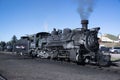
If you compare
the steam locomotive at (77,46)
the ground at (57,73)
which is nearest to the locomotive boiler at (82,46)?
the steam locomotive at (77,46)

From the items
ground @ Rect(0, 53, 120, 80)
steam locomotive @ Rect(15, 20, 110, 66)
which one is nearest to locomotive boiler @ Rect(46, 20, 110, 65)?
steam locomotive @ Rect(15, 20, 110, 66)

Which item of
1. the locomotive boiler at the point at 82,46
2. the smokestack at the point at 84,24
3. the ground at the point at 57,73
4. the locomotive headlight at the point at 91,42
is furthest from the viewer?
the smokestack at the point at 84,24

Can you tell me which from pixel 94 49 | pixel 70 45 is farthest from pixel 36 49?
pixel 94 49

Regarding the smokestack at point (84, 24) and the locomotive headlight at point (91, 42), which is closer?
the locomotive headlight at point (91, 42)

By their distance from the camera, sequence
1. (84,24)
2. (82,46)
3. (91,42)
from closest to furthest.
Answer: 1. (91,42)
2. (82,46)
3. (84,24)

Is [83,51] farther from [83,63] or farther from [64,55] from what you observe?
[64,55]

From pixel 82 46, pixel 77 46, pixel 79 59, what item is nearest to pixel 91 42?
pixel 82 46

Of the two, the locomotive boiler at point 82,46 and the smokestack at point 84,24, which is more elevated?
the smokestack at point 84,24

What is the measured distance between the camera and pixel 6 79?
12.0 metres

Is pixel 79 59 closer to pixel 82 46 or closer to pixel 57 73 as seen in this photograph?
pixel 82 46

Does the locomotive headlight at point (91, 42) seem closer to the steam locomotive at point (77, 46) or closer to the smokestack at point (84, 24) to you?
the steam locomotive at point (77, 46)

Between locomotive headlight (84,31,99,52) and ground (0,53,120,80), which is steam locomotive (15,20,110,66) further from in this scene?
ground (0,53,120,80)

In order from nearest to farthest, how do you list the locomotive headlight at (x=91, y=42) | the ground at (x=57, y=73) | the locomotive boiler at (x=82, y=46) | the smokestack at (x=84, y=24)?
the ground at (x=57, y=73) → the locomotive boiler at (x=82, y=46) → the locomotive headlight at (x=91, y=42) → the smokestack at (x=84, y=24)

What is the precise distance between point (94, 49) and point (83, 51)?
1080mm
